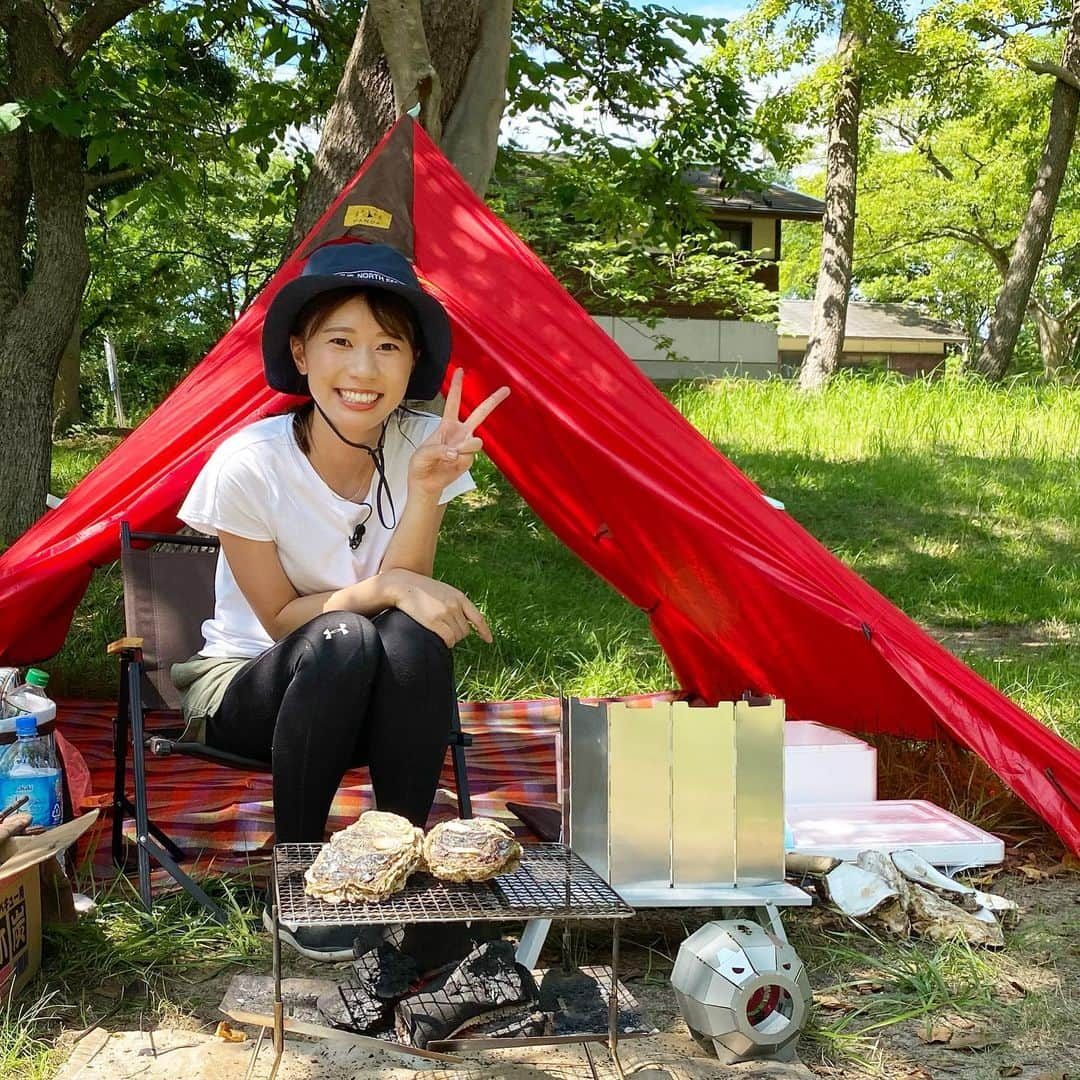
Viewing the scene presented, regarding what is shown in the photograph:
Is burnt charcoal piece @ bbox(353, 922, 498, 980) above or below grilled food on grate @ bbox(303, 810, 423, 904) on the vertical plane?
below

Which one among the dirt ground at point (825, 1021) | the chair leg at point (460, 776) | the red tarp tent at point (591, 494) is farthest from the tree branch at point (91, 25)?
the dirt ground at point (825, 1021)

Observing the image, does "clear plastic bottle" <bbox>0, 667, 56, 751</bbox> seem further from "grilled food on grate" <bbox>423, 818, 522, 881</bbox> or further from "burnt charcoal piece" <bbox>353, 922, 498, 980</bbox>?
"grilled food on grate" <bbox>423, 818, 522, 881</bbox>

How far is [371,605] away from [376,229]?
43.2 inches

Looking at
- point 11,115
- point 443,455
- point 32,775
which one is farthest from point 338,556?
point 11,115

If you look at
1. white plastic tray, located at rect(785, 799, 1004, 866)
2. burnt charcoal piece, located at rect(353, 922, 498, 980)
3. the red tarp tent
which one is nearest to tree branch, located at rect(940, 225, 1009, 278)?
the red tarp tent

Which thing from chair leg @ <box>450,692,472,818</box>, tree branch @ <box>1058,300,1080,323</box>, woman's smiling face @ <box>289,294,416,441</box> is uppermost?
tree branch @ <box>1058,300,1080,323</box>

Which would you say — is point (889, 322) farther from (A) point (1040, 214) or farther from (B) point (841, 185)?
(A) point (1040, 214)

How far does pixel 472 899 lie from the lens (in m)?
1.76

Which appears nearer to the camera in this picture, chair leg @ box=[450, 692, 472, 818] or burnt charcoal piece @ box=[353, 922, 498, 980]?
burnt charcoal piece @ box=[353, 922, 498, 980]

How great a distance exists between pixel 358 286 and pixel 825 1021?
159 centimetres

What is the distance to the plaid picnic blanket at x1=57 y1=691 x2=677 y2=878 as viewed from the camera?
289 centimetres

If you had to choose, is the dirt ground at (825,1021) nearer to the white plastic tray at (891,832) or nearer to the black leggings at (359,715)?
the white plastic tray at (891,832)

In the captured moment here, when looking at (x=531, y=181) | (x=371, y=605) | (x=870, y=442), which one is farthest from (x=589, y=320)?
(x=531, y=181)

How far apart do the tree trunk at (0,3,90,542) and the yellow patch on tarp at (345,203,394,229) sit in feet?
8.61
